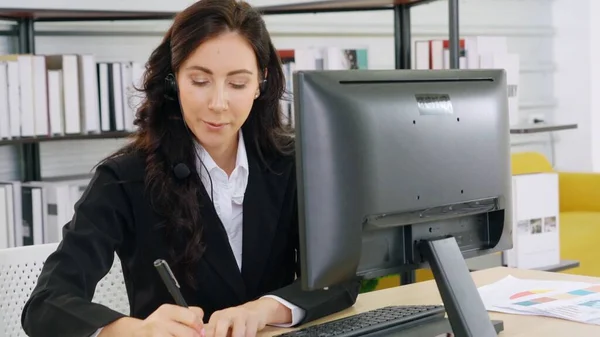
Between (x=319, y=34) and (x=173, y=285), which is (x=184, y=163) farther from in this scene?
(x=319, y=34)

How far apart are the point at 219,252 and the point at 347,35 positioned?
123 inches

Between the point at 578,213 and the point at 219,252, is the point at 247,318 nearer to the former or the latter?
the point at 219,252

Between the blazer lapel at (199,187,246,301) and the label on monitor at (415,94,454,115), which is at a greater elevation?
the label on monitor at (415,94,454,115)

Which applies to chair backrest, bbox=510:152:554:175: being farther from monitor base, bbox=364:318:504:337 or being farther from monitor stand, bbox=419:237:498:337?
monitor stand, bbox=419:237:498:337

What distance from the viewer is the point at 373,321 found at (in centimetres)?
150

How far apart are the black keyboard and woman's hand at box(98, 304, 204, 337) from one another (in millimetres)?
199

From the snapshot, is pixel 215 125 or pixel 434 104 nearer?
pixel 434 104

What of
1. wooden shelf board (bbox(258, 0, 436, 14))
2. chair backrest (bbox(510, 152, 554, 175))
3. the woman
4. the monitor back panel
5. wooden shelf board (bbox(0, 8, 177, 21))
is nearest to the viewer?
the monitor back panel

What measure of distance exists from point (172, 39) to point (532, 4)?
4.82m

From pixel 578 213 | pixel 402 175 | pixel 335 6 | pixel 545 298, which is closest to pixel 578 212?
pixel 578 213

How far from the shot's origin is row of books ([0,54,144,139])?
3031 mm

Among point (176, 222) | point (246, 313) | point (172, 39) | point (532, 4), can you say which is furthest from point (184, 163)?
point (532, 4)

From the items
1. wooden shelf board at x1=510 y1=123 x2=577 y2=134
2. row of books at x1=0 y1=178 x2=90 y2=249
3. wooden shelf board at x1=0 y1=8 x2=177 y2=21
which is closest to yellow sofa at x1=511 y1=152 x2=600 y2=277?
wooden shelf board at x1=510 y1=123 x2=577 y2=134

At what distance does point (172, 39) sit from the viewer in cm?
168
